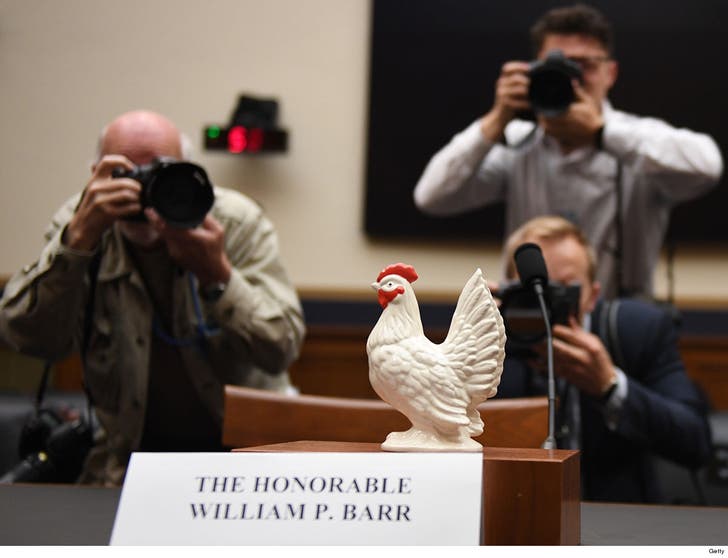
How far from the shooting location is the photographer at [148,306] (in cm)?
173

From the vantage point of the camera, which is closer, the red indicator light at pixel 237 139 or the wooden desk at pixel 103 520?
the wooden desk at pixel 103 520

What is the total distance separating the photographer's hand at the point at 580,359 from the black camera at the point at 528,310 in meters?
0.03

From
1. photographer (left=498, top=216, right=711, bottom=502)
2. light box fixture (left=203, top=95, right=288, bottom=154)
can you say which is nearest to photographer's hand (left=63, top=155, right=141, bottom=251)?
photographer (left=498, top=216, right=711, bottom=502)

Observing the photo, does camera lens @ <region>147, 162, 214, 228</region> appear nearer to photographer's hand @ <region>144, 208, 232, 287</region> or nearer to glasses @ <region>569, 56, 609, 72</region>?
photographer's hand @ <region>144, 208, 232, 287</region>

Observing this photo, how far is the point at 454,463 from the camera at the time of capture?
0.72m

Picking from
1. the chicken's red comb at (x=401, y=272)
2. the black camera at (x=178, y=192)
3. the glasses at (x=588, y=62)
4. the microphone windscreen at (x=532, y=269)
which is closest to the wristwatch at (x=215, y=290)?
the black camera at (x=178, y=192)

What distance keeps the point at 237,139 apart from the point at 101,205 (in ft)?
5.83

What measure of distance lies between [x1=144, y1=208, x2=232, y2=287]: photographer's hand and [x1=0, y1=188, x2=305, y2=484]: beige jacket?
0.11 ft

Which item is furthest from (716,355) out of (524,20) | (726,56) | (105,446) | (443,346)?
(443,346)

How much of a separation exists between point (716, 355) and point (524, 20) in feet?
4.12

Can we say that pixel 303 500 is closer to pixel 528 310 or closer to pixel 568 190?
pixel 528 310

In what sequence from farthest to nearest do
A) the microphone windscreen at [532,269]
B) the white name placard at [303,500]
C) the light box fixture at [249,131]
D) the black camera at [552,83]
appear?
the light box fixture at [249,131] < the black camera at [552,83] < the microphone windscreen at [532,269] < the white name placard at [303,500]

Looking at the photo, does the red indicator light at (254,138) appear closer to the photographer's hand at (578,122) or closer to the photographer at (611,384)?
the photographer's hand at (578,122)

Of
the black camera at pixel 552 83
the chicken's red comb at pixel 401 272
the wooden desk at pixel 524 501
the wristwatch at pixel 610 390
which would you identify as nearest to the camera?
the wooden desk at pixel 524 501
